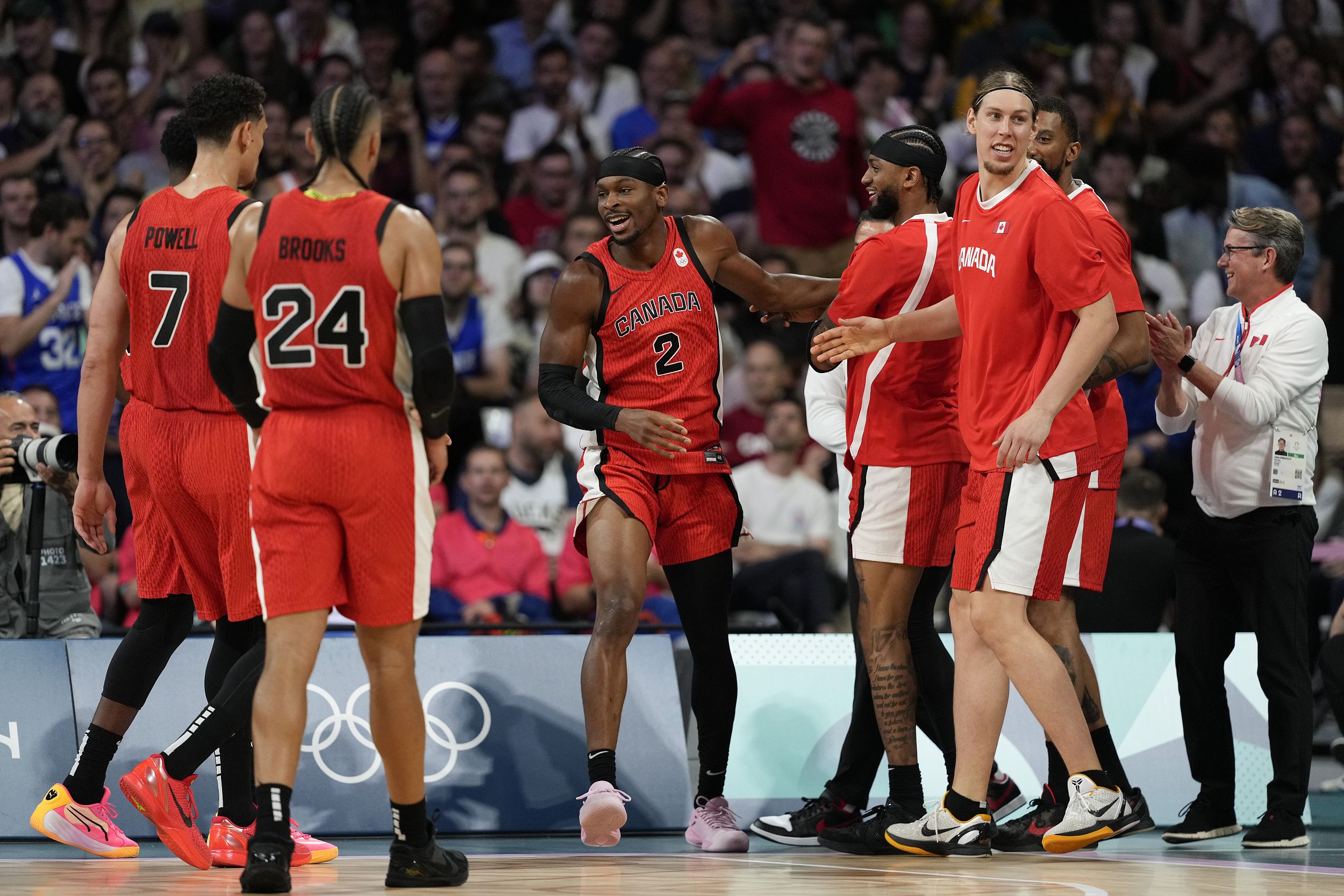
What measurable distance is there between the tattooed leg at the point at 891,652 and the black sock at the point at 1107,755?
27.9 inches

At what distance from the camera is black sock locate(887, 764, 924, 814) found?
5.94 metres

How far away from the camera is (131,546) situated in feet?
29.6

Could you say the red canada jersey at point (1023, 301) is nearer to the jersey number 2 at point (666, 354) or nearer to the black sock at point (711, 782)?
the jersey number 2 at point (666, 354)

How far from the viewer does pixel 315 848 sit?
5504mm

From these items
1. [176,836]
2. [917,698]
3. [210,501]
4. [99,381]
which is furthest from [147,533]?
[917,698]

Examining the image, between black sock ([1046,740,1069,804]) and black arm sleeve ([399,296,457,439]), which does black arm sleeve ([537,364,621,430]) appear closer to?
black arm sleeve ([399,296,457,439])

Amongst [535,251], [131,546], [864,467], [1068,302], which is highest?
[535,251]

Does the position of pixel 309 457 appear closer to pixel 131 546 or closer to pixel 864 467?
pixel 864 467

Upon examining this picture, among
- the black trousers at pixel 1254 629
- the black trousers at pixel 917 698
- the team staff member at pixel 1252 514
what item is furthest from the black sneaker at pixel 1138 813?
the black trousers at pixel 917 698

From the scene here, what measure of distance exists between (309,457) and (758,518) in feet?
19.5

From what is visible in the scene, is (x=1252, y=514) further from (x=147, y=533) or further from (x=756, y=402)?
(x=756, y=402)

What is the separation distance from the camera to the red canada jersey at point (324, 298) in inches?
178

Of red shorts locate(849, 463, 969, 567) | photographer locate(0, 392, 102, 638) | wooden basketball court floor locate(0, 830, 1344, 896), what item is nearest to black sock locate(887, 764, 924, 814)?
wooden basketball court floor locate(0, 830, 1344, 896)

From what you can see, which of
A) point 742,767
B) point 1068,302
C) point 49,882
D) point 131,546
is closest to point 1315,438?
point 1068,302
